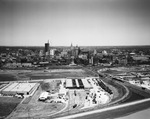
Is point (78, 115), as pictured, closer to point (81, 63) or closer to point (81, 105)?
point (81, 105)

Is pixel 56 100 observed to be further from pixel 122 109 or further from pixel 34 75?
pixel 34 75

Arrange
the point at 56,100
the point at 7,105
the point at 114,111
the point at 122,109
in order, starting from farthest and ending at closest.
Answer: the point at 56,100 → the point at 7,105 → the point at 122,109 → the point at 114,111

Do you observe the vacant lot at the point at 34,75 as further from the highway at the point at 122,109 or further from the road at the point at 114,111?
the road at the point at 114,111

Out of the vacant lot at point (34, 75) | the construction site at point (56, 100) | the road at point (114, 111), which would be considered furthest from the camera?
the vacant lot at point (34, 75)

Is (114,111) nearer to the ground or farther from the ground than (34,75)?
farther from the ground

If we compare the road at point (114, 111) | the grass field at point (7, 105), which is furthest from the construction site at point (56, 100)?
the road at point (114, 111)

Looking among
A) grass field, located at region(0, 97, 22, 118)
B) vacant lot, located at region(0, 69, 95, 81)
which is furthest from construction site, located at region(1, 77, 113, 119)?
vacant lot, located at region(0, 69, 95, 81)

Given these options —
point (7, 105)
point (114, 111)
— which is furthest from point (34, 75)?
point (114, 111)

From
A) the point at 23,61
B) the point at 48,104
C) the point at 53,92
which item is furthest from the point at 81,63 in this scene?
the point at 48,104
